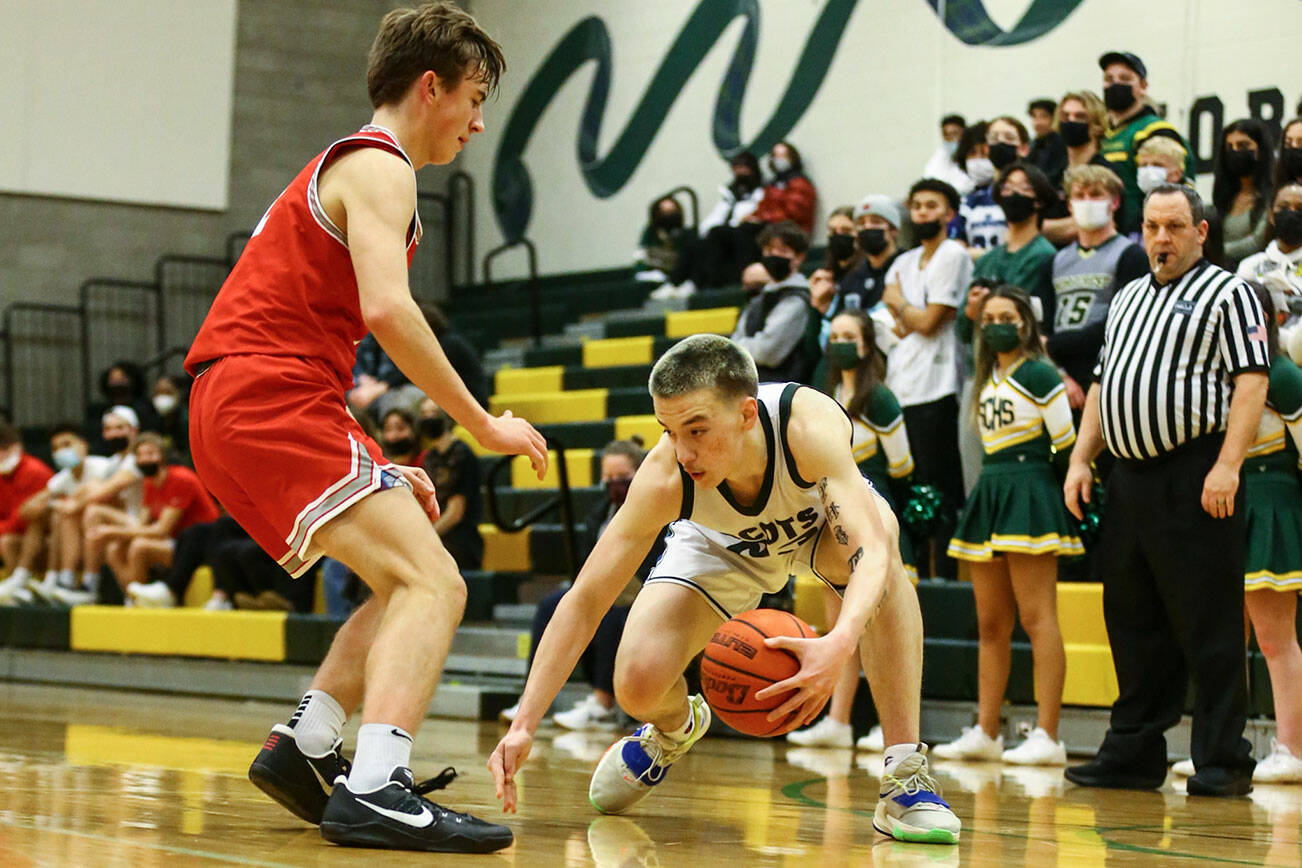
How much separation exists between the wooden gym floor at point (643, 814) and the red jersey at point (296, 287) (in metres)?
1.02

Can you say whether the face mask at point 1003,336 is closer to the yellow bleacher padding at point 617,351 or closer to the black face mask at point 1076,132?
the black face mask at point 1076,132

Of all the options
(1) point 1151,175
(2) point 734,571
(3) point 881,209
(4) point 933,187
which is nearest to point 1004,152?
(3) point 881,209

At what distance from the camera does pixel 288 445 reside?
3.37m

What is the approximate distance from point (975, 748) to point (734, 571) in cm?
229

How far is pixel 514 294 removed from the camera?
15055 millimetres

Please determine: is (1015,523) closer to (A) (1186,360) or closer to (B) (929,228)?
(A) (1186,360)

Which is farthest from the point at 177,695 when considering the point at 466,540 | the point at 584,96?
the point at 584,96

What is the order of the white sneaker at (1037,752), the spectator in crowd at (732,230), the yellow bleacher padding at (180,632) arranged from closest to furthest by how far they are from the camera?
the white sneaker at (1037,752) < the yellow bleacher padding at (180,632) < the spectator in crowd at (732,230)

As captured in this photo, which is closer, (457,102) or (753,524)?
(457,102)

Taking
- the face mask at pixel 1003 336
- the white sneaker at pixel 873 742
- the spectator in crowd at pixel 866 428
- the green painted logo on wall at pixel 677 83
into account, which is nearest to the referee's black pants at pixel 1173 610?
the face mask at pixel 1003 336

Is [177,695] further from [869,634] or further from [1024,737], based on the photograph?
[869,634]

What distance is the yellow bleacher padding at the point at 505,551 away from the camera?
1013cm

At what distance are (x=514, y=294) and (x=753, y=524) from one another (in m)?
11.1

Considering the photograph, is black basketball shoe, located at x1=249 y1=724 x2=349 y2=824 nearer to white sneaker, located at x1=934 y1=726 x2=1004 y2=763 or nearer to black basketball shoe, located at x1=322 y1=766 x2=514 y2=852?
black basketball shoe, located at x1=322 y1=766 x2=514 y2=852
